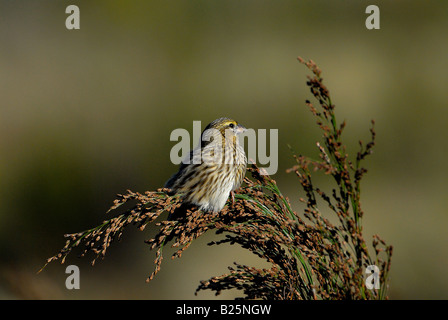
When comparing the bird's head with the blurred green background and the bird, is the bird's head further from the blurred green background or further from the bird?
the blurred green background

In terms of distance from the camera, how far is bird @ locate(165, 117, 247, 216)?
2.46 meters

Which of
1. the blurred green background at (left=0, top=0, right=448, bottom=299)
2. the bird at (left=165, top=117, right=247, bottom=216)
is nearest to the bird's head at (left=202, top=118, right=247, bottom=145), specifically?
the bird at (left=165, top=117, right=247, bottom=216)

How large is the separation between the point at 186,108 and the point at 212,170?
4.20 metres

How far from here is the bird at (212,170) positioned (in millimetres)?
2463

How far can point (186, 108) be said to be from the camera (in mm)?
6801

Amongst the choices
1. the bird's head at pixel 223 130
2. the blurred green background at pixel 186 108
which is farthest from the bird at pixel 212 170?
the blurred green background at pixel 186 108

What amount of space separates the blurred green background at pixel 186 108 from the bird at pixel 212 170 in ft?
7.50

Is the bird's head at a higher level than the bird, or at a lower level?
higher

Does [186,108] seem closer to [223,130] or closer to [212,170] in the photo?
[223,130]

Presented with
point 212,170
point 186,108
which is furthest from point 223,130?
point 186,108

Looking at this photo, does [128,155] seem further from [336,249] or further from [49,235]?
[336,249]

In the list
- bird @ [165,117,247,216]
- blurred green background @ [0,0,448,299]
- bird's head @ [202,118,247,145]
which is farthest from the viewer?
blurred green background @ [0,0,448,299]

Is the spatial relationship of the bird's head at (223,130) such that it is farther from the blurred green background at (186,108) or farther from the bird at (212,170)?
the blurred green background at (186,108)

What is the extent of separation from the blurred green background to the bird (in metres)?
2.29
